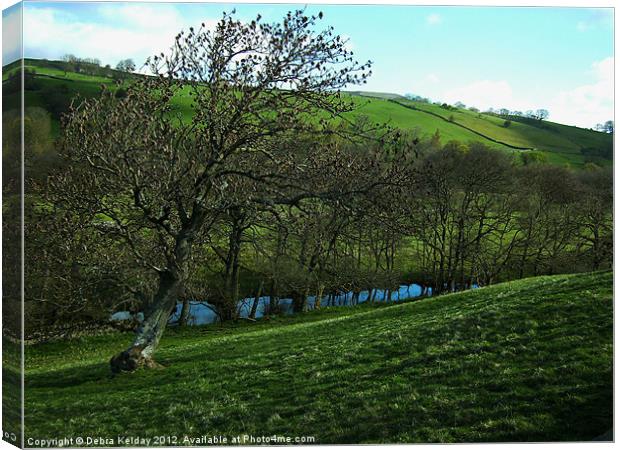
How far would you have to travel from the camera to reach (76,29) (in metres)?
12.8

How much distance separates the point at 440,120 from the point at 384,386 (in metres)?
6.58

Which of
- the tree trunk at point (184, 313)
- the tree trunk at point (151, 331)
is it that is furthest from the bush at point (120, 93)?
the tree trunk at point (184, 313)

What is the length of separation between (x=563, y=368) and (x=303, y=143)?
302 inches

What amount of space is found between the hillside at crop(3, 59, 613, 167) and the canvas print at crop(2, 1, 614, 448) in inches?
2.8

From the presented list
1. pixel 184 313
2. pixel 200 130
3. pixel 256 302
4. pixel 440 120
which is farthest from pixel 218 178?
pixel 256 302

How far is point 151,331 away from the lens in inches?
614

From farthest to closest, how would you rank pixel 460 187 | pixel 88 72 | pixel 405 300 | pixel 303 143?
pixel 405 300, pixel 460 187, pixel 303 143, pixel 88 72

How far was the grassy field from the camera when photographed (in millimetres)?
12242

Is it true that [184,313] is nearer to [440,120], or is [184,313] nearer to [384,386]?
[384,386]

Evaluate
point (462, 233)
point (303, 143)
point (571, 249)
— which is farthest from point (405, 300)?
point (303, 143)

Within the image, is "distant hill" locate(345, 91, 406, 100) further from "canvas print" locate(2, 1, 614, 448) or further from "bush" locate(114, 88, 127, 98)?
"bush" locate(114, 88, 127, 98)

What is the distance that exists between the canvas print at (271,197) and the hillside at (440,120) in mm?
70

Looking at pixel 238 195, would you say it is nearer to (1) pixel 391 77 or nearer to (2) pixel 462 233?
(1) pixel 391 77

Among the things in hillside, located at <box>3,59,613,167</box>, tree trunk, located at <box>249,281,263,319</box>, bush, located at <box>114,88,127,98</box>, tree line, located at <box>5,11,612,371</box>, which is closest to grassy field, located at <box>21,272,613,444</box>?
tree line, located at <box>5,11,612,371</box>
